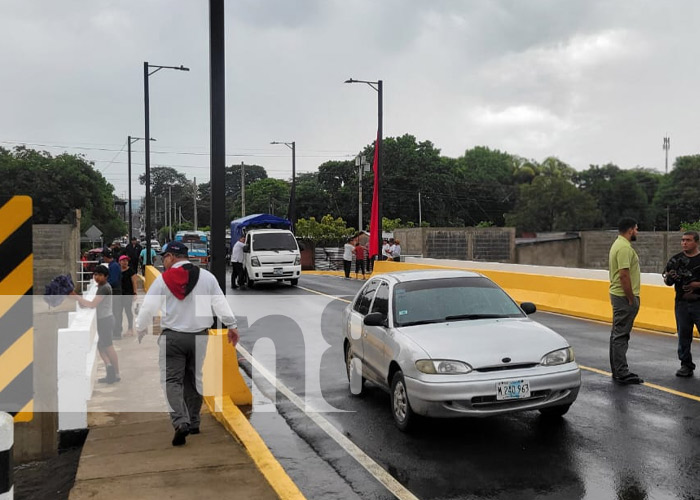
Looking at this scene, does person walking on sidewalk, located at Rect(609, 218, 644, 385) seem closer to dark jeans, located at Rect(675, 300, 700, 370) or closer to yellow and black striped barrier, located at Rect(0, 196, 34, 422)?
dark jeans, located at Rect(675, 300, 700, 370)

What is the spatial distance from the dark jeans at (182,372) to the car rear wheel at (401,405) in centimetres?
194

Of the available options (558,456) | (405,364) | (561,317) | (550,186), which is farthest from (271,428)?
(550,186)

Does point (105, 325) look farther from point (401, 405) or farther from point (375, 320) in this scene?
point (401, 405)

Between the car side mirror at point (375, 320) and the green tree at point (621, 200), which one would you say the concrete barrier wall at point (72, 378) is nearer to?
the car side mirror at point (375, 320)

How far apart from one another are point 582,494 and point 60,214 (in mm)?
68598

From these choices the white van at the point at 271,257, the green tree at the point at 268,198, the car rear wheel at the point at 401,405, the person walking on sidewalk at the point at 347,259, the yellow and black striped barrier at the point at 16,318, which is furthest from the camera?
the green tree at the point at 268,198

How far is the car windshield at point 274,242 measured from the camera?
81.8 feet

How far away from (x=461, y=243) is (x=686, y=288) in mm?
25247

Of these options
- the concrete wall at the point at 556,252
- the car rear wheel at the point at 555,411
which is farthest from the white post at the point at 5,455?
the concrete wall at the point at 556,252

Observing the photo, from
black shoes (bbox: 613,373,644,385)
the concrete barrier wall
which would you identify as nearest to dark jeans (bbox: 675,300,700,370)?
black shoes (bbox: 613,373,644,385)

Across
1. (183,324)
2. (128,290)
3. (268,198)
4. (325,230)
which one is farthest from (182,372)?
(268,198)

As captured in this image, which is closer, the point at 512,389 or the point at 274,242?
the point at 512,389

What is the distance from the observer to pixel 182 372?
652cm

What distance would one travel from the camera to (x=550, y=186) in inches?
3492
